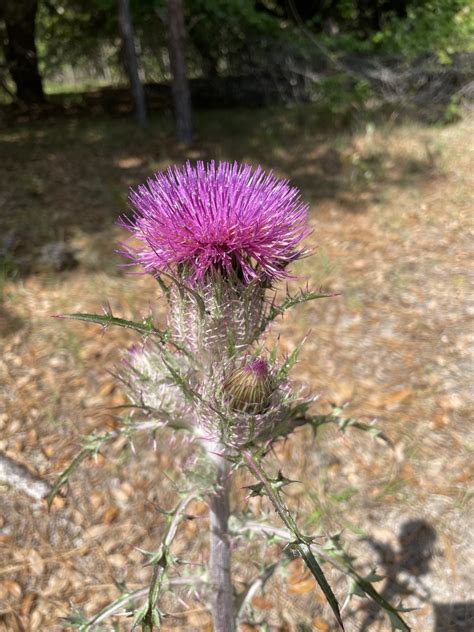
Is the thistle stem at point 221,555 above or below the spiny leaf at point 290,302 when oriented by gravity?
below

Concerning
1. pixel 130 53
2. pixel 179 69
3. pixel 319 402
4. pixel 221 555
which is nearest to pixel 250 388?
pixel 221 555

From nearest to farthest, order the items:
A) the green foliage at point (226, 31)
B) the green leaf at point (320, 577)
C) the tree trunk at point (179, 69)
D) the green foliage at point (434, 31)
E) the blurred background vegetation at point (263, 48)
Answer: the green leaf at point (320, 577), the tree trunk at point (179, 69), the green foliage at point (434, 31), the blurred background vegetation at point (263, 48), the green foliage at point (226, 31)

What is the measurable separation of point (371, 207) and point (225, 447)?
5.26m

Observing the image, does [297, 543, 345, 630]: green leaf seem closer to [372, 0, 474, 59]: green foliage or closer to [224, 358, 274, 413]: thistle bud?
[224, 358, 274, 413]: thistle bud

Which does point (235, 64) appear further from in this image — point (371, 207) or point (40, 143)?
point (371, 207)

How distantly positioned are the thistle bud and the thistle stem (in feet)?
1.17

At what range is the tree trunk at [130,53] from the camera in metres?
8.31

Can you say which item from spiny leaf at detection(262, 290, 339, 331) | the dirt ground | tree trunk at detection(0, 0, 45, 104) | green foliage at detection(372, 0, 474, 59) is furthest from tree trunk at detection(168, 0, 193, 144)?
spiny leaf at detection(262, 290, 339, 331)

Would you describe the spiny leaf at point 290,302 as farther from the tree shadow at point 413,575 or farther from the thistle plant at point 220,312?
the tree shadow at point 413,575

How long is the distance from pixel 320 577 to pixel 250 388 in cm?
58

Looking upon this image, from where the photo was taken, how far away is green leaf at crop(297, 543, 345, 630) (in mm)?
1277

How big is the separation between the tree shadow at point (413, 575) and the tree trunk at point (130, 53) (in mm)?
8483

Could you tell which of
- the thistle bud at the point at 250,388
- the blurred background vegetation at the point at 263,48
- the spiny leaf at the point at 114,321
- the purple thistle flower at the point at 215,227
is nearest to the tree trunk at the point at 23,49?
the blurred background vegetation at the point at 263,48

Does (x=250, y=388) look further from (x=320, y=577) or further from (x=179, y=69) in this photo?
(x=179, y=69)
